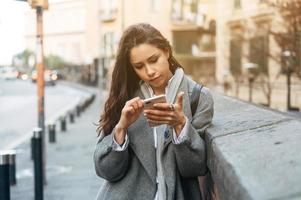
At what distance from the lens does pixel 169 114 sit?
2107 mm

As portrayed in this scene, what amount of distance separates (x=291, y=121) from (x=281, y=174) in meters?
0.86

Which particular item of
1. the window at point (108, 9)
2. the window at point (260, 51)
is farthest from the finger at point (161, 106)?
the window at point (108, 9)

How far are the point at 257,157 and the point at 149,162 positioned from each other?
0.69 meters

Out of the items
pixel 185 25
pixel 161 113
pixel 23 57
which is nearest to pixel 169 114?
pixel 161 113

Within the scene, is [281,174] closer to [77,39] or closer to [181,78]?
[181,78]

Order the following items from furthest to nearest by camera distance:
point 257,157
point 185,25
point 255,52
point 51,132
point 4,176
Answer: point 185,25
point 255,52
point 51,132
point 4,176
point 257,157

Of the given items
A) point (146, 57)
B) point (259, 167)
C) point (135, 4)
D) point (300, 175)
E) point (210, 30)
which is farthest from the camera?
point (135, 4)

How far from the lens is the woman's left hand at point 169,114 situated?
2.10m

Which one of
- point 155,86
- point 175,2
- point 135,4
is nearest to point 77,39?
point 135,4

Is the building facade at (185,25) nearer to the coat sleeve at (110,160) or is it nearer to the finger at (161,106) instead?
the coat sleeve at (110,160)

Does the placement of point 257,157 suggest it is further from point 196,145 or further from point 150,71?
point 150,71

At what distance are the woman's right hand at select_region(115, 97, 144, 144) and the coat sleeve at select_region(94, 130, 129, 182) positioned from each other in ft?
0.16

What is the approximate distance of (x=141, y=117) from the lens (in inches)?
92.3

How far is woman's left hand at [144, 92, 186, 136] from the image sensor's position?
2102mm
